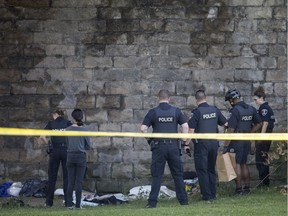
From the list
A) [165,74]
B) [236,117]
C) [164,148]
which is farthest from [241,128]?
[165,74]

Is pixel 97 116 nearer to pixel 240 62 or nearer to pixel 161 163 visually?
pixel 240 62

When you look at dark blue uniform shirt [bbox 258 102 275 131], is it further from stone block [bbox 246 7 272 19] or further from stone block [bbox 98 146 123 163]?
stone block [bbox 98 146 123 163]

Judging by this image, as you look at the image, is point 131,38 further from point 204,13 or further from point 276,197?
point 276,197

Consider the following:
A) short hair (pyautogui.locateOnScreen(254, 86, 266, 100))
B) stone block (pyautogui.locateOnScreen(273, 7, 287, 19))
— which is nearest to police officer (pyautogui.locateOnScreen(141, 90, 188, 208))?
short hair (pyautogui.locateOnScreen(254, 86, 266, 100))

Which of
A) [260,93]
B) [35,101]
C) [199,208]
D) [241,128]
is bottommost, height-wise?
[199,208]

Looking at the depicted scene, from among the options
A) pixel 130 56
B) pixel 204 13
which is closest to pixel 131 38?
pixel 130 56

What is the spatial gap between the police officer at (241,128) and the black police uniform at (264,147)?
0.64 meters

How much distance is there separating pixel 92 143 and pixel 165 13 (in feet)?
9.78

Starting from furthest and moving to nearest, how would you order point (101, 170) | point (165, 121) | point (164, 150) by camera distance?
point (101, 170), point (165, 121), point (164, 150)

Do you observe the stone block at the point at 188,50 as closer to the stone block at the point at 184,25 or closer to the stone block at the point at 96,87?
the stone block at the point at 184,25

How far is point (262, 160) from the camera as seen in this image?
17766 millimetres

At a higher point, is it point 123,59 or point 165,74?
point 123,59

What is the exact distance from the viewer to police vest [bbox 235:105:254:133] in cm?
1664

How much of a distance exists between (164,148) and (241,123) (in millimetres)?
2262
